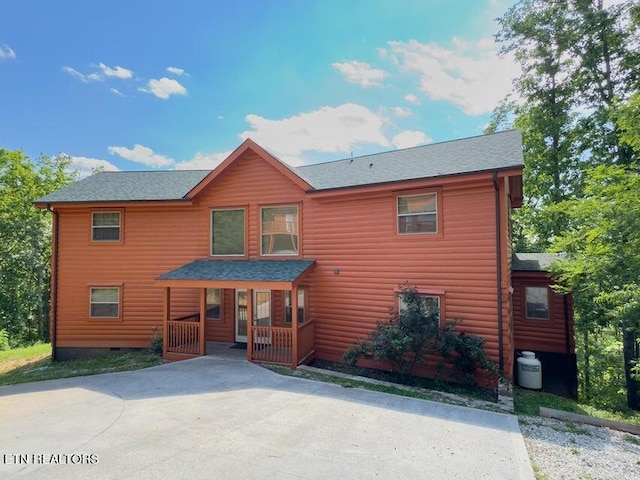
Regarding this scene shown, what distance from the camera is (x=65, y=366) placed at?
1131 cm

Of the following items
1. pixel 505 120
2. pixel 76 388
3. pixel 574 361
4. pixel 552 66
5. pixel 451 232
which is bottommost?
pixel 574 361


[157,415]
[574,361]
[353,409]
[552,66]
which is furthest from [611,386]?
[157,415]

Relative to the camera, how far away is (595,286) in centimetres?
914

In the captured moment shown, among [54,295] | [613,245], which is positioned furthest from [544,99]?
[54,295]

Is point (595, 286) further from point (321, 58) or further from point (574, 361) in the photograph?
point (321, 58)

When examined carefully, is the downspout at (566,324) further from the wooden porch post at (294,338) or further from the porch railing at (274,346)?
the porch railing at (274,346)

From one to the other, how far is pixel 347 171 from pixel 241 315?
6.58 meters

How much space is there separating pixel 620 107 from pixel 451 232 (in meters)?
5.14

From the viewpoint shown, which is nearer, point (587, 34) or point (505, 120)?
point (587, 34)

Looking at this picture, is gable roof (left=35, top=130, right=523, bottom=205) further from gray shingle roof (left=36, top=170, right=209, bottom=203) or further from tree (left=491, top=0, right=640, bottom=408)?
tree (left=491, top=0, right=640, bottom=408)

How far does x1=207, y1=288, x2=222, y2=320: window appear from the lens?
12.1 m

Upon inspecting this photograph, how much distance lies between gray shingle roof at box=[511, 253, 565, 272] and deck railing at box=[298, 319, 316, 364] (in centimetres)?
846

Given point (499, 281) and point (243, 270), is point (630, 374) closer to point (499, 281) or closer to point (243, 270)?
point (499, 281)

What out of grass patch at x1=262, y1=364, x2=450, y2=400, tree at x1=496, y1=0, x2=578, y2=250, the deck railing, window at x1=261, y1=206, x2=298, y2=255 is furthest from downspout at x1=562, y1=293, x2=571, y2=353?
window at x1=261, y1=206, x2=298, y2=255
